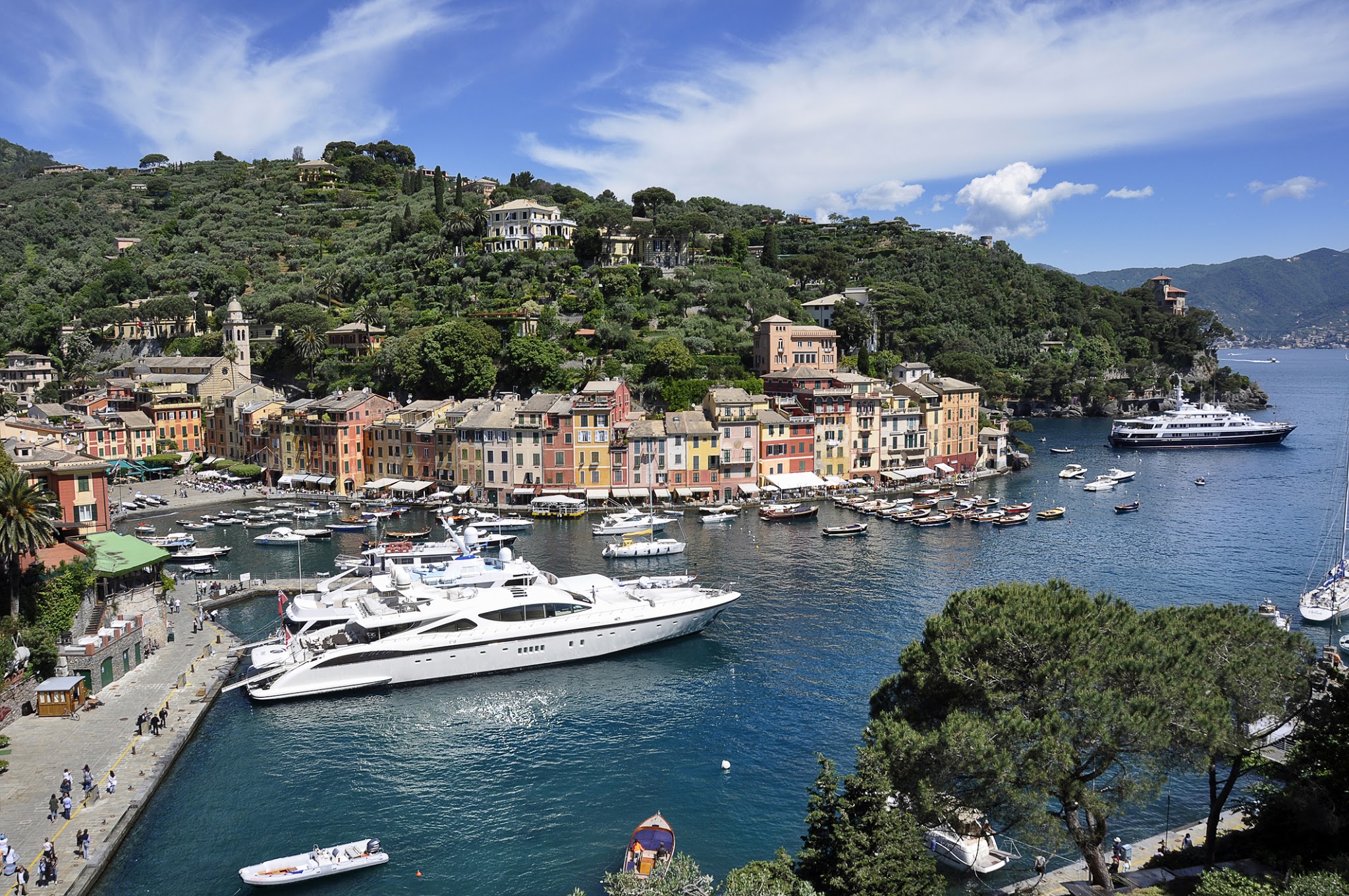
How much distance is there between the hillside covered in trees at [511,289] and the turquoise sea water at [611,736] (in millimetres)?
39377

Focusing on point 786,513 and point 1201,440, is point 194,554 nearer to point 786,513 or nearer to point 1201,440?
point 786,513

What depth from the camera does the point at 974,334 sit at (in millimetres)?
136750

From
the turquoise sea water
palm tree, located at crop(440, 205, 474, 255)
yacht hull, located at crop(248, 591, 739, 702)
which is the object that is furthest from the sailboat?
palm tree, located at crop(440, 205, 474, 255)

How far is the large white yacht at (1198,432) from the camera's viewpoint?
109000 millimetres

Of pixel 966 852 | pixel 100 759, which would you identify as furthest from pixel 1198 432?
pixel 100 759

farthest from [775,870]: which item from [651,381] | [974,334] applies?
[974,334]

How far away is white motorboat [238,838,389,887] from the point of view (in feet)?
75.5

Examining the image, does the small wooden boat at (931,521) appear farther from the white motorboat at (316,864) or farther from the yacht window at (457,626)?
the white motorboat at (316,864)

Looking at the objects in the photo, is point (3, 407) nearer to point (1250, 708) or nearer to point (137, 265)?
point (137, 265)

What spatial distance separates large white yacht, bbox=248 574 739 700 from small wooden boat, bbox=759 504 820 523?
28175mm

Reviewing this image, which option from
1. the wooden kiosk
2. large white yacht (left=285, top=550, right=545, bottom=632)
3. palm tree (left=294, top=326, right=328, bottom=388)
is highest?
palm tree (left=294, top=326, right=328, bottom=388)

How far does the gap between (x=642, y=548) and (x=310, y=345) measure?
64.2 meters

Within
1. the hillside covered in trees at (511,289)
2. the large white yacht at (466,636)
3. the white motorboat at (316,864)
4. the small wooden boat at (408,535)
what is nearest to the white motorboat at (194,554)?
the small wooden boat at (408,535)

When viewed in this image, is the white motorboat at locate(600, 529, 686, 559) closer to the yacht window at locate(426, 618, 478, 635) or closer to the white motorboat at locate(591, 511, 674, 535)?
the white motorboat at locate(591, 511, 674, 535)
